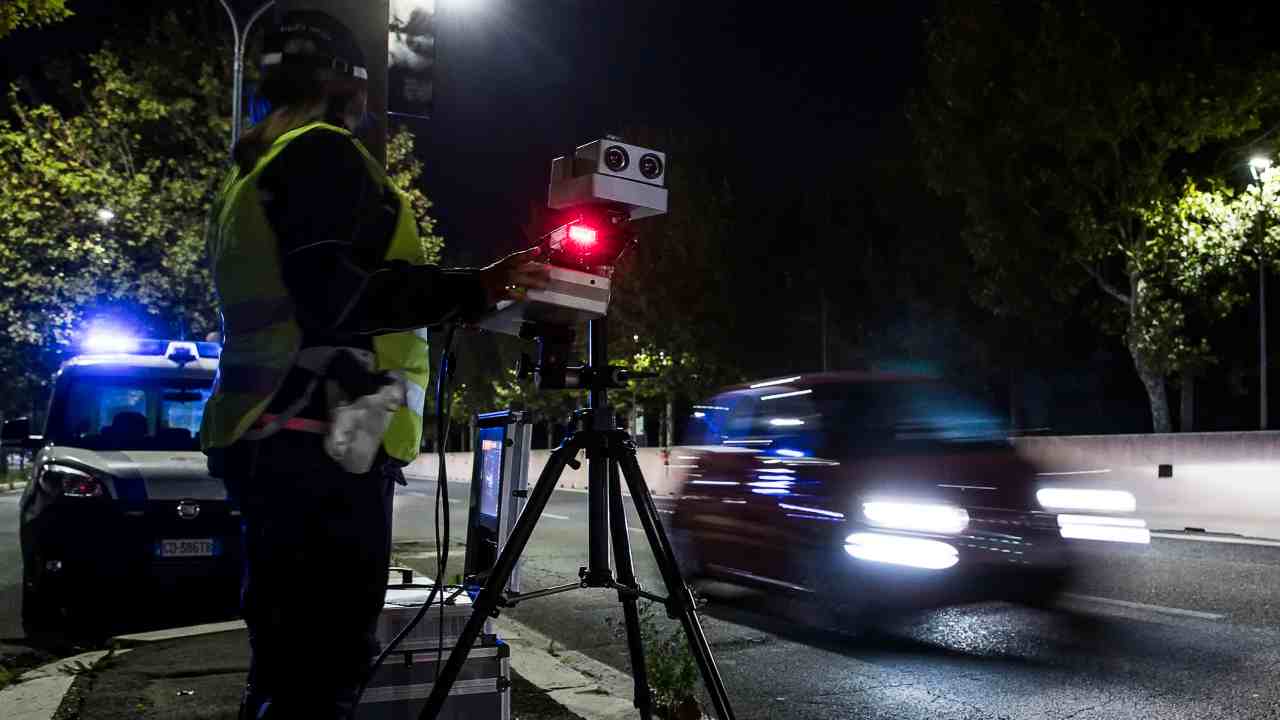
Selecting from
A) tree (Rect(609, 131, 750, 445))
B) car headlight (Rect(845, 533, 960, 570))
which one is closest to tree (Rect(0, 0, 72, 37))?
car headlight (Rect(845, 533, 960, 570))

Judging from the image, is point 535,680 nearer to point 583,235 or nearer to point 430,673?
point 430,673

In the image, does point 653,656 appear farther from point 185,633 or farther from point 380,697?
point 185,633

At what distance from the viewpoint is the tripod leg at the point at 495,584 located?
9.53 ft

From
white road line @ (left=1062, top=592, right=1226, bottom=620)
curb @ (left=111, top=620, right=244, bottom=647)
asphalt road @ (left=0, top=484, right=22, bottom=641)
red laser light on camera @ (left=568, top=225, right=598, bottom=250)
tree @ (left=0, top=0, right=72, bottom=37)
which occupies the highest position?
tree @ (left=0, top=0, right=72, bottom=37)

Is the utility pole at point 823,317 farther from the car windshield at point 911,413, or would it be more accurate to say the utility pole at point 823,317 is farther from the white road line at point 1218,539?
the car windshield at point 911,413

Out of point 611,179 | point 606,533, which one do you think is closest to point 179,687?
point 606,533

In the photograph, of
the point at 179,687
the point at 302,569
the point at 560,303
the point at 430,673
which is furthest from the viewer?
the point at 179,687

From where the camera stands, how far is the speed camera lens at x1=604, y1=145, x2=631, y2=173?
293cm

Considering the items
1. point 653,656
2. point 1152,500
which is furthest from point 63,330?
point 653,656

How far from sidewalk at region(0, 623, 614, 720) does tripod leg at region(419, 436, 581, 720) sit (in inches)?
79.7

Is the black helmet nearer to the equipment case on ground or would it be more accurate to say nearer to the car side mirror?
the equipment case on ground

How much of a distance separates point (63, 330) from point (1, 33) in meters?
16.2

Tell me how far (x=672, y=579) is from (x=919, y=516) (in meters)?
4.38

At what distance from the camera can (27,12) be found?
10352 millimetres
